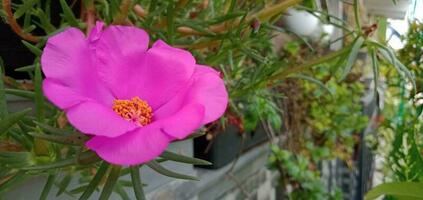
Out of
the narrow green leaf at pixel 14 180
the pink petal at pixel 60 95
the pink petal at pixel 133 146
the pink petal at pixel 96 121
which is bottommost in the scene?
the narrow green leaf at pixel 14 180

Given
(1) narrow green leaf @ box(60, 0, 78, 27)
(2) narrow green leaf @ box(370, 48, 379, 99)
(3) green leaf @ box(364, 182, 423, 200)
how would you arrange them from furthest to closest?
(3) green leaf @ box(364, 182, 423, 200) < (2) narrow green leaf @ box(370, 48, 379, 99) < (1) narrow green leaf @ box(60, 0, 78, 27)

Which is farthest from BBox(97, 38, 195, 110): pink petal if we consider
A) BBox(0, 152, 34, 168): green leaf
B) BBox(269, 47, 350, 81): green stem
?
BBox(269, 47, 350, 81): green stem

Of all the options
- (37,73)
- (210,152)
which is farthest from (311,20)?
(37,73)

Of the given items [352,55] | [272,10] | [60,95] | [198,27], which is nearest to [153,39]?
[198,27]

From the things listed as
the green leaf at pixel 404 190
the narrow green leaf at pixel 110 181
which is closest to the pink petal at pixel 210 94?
the narrow green leaf at pixel 110 181

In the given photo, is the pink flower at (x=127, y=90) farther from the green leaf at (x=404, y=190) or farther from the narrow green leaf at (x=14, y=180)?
the green leaf at (x=404, y=190)

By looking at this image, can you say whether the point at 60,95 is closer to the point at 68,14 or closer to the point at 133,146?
the point at 133,146

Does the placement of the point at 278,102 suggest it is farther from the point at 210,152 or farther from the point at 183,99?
the point at 183,99

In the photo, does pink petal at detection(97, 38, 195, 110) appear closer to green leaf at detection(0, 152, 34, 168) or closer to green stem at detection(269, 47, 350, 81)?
green leaf at detection(0, 152, 34, 168)
